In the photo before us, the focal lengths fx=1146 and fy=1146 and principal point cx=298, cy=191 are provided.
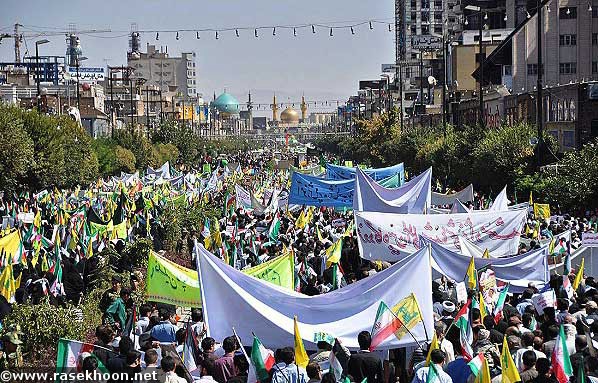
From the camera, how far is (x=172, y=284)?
13375mm

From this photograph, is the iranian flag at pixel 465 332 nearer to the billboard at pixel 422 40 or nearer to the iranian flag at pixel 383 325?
the iranian flag at pixel 383 325

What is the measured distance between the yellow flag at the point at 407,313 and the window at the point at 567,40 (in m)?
51.3

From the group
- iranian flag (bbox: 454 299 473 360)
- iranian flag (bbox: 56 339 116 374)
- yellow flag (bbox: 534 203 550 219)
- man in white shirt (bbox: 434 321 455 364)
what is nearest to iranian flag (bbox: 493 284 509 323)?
iranian flag (bbox: 454 299 473 360)

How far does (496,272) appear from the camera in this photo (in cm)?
1482

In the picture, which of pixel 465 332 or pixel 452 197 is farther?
pixel 452 197

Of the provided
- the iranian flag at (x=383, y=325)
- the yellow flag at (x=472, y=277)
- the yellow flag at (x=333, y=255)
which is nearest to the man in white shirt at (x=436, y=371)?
the iranian flag at (x=383, y=325)

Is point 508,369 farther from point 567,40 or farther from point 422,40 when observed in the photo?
point 422,40

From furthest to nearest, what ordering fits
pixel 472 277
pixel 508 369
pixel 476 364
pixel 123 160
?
pixel 123 160
pixel 472 277
pixel 476 364
pixel 508 369

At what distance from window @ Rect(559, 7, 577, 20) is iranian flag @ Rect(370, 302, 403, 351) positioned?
5059 cm

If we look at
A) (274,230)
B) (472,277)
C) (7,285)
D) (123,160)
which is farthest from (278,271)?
(123,160)

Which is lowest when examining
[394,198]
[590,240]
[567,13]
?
[590,240]

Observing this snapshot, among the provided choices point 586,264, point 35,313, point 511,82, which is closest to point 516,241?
point 586,264

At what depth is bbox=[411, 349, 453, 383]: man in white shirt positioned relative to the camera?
31.1 feet

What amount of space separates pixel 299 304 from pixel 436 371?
1.83m
